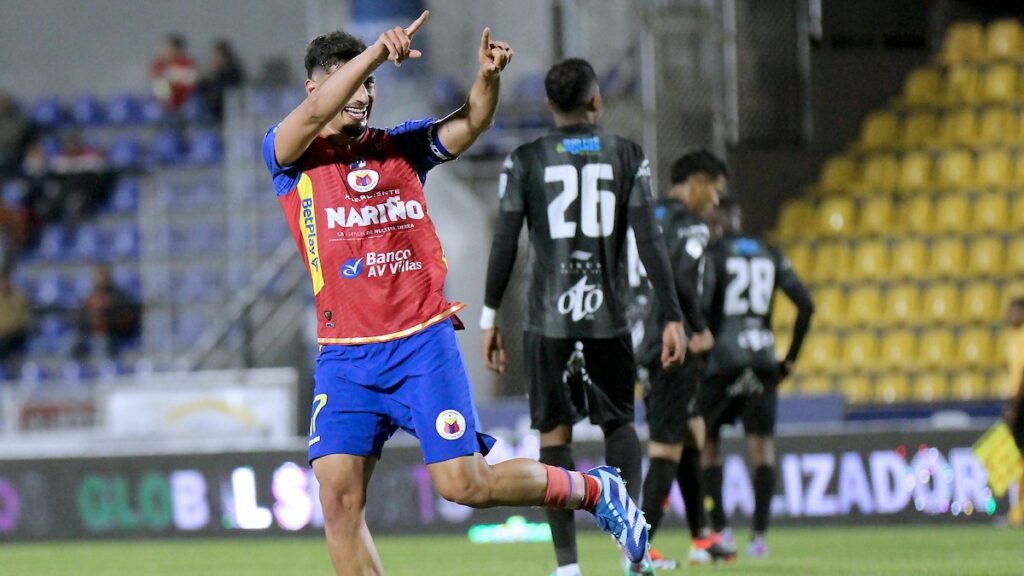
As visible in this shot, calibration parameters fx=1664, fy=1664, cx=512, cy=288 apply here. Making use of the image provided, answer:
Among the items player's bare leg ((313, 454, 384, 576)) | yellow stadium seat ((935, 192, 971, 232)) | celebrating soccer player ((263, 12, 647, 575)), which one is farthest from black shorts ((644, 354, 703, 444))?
Answer: yellow stadium seat ((935, 192, 971, 232))

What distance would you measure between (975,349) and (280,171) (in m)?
11.6

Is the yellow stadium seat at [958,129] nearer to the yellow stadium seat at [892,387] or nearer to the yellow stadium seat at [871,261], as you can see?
the yellow stadium seat at [871,261]

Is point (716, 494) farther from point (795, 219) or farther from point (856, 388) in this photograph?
point (795, 219)

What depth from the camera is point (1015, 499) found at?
41.0 feet

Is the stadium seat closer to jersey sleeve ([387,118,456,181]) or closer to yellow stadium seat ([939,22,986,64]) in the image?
yellow stadium seat ([939,22,986,64])

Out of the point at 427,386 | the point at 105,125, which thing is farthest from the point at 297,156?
the point at 105,125

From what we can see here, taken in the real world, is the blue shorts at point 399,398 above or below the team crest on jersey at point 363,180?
below

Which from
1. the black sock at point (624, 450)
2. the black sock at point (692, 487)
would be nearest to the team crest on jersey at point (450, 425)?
the black sock at point (624, 450)

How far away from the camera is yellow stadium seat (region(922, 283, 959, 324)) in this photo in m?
16.3

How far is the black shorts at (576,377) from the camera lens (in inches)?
279

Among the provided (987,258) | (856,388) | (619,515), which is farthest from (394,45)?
(987,258)

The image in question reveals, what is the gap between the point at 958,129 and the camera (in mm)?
17562

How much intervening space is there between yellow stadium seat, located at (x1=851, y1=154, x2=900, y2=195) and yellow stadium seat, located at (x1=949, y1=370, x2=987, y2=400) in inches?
95.7

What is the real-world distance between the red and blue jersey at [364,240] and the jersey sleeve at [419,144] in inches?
2.2
